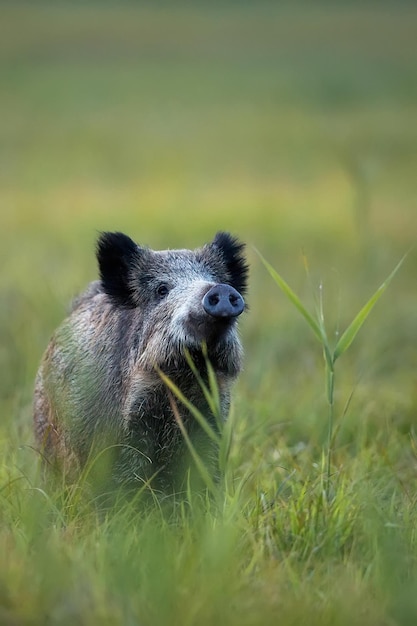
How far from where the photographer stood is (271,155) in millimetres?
21141

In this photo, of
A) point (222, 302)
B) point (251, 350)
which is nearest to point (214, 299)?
point (222, 302)

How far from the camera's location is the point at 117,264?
5234mm

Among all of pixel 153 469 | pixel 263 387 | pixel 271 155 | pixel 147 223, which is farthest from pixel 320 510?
pixel 271 155

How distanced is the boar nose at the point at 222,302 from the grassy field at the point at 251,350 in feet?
1.69

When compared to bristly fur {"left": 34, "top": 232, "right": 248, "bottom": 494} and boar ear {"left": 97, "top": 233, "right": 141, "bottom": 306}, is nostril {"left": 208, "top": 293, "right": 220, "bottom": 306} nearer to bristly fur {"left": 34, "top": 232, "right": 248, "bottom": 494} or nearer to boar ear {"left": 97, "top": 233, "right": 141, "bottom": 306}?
bristly fur {"left": 34, "top": 232, "right": 248, "bottom": 494}

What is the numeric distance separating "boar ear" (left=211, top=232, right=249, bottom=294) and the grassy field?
0.48m

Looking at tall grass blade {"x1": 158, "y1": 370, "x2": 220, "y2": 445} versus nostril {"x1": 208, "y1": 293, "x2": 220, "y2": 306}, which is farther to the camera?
nostril {"x1": 208, "y1": 293, "x2": 220, "y2": 306}

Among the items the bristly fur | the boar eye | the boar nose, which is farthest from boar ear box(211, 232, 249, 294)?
the boar nose

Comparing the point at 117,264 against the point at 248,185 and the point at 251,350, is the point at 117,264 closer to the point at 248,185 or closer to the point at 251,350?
the point at 251,350

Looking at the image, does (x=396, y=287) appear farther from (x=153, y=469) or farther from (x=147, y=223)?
(x=153, y=469)

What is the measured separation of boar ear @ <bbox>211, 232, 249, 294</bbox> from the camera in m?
5.32

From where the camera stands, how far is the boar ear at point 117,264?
520 centimetres

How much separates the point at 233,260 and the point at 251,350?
3.52 meters

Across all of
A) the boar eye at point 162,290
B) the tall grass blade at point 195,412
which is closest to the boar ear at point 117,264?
the boar eye at point 162,290
